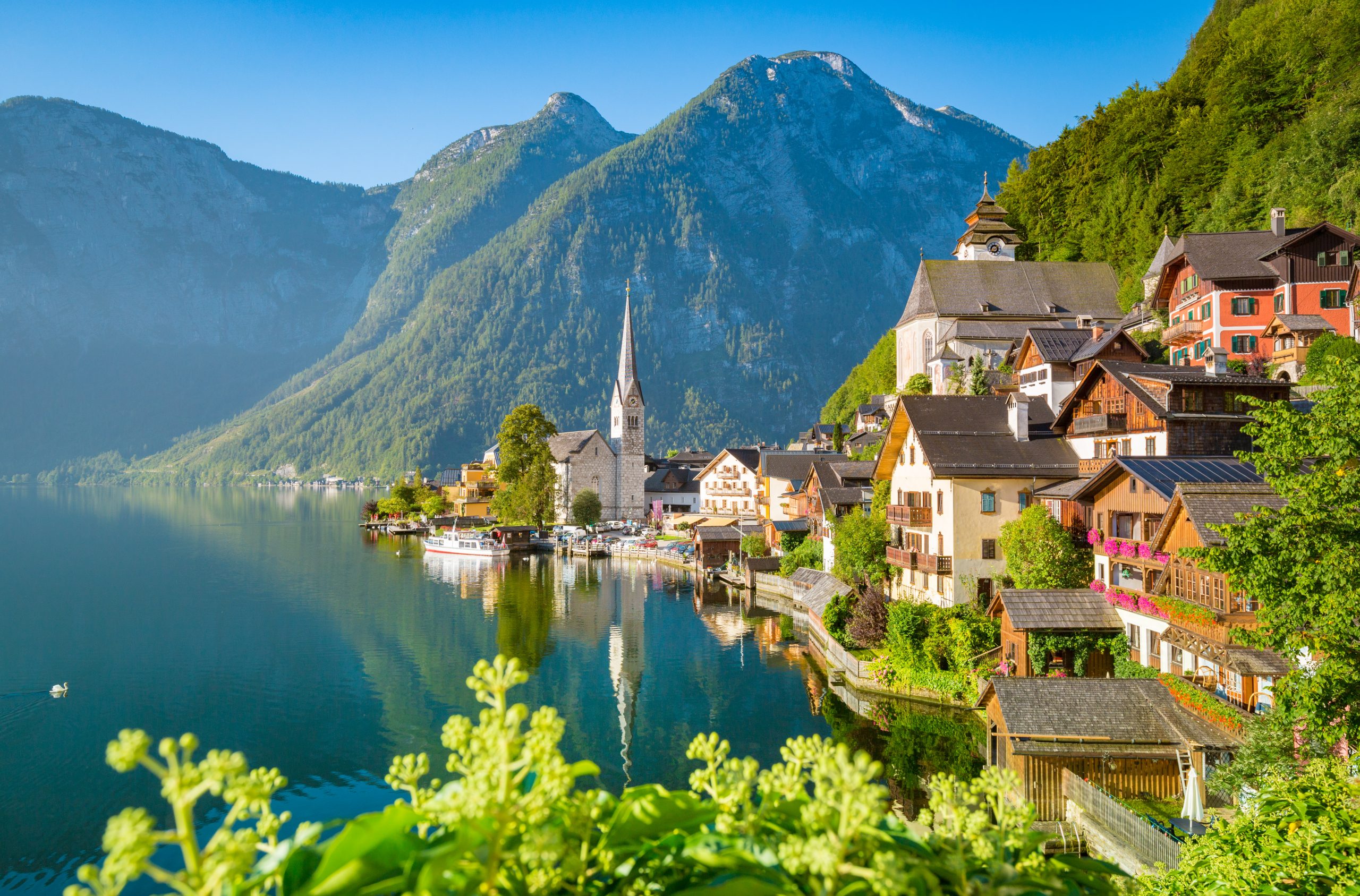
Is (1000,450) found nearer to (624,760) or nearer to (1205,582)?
(1205,582)

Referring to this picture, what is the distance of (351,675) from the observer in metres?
39.4

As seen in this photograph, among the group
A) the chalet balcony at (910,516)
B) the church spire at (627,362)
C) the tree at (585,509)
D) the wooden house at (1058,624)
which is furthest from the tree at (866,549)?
the church spire at (627,362)

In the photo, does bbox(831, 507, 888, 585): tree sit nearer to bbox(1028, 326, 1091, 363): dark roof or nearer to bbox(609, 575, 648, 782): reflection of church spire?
bbox(609, 575, 648, 782): reflection of church spire

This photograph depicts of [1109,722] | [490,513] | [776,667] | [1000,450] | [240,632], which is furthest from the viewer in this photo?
[490,513]

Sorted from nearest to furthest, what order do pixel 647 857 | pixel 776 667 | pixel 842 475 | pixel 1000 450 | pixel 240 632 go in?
1. pixel 647 857
2. pixel 1000 450
3. pixel 776 667
4. pixel 240 632
5. pixel 842 475

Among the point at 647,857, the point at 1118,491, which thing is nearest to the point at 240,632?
the point at 1118,491

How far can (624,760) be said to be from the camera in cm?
2892

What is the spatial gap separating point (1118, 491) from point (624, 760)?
1932 cm

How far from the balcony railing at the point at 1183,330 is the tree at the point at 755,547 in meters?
32.2

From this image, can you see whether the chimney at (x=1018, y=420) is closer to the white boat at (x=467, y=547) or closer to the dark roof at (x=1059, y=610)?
the dark roof at (x=1059, y=610)

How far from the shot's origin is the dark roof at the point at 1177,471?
25.2 meters

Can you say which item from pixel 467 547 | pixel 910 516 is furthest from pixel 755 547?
pixel 467 547

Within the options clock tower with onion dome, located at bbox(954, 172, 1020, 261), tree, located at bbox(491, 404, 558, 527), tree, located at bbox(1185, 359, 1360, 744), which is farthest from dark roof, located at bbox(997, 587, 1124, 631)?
tree, located at bbox(491, 404, 558, 527)

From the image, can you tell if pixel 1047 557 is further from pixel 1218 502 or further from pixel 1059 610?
pixel 1218 502
